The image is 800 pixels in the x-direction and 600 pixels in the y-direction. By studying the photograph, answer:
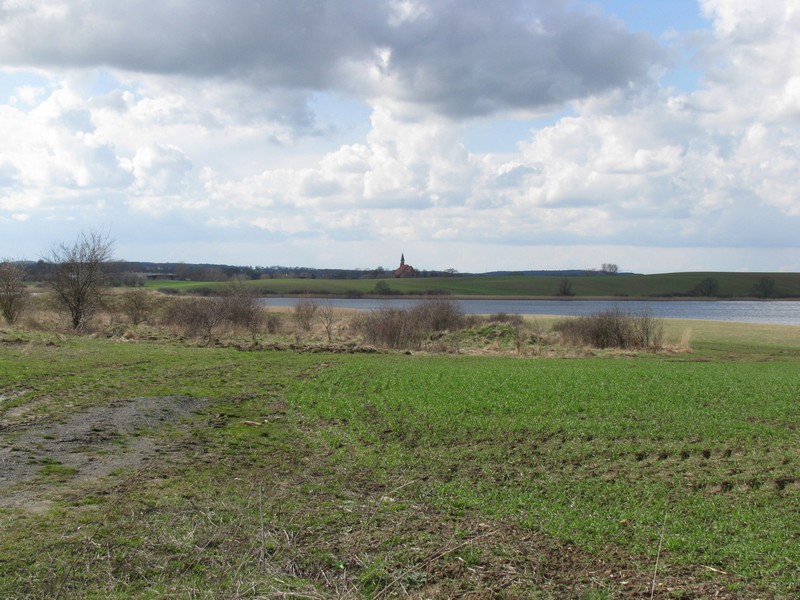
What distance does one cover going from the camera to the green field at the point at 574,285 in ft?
381

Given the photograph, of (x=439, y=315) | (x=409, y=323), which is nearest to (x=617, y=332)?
(x=439, y=315)

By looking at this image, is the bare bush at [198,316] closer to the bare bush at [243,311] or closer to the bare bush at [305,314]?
the bare bush at [243,311]

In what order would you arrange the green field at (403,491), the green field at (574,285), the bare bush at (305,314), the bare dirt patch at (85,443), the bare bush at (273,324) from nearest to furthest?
1. the green field at (403,491)
2. the bare dirt patch at (85,443)
3. the bare bush at (273,324)
4. the bare bush at (305,314)
5. the green field at (574,285)

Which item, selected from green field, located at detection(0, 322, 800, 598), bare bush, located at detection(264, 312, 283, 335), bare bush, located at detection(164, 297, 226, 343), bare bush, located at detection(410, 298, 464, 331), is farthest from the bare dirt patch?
bare bush, located at detection(410, 298, 464, 331)

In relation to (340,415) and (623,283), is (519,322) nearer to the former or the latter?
(340,415)

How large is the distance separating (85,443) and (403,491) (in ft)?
17.1

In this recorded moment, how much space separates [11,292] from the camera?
1443 inches

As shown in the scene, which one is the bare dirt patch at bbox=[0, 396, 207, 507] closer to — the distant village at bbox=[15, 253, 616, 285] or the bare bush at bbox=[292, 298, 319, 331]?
the bare bush at bbox=[292, 298, 319, 331]

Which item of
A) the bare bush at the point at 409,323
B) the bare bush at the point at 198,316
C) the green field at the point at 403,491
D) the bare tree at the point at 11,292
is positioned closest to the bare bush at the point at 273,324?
the bare bush at the point at 198,316

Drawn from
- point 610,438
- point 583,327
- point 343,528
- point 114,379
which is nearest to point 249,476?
point 343,528

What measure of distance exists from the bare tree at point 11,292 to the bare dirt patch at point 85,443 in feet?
90.3

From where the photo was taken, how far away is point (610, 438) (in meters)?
12.4

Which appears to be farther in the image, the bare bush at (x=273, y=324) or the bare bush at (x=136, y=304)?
the bare bush at (x=136, y=304)

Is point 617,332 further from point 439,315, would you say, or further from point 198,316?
point 198,316
